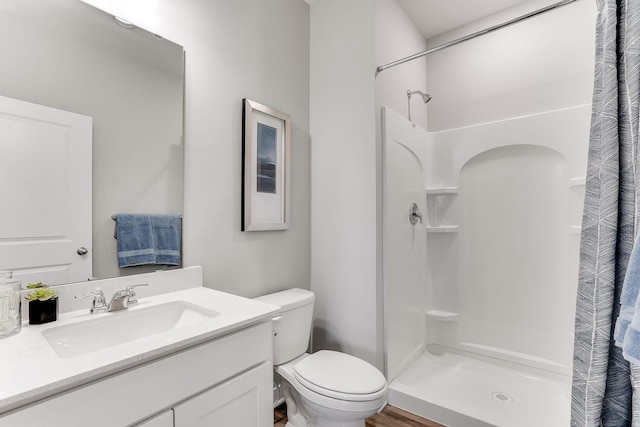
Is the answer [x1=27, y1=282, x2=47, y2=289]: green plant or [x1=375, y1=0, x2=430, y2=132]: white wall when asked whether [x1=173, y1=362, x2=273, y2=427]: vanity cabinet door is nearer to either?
[x1=27, y1=282, x2=47, y2=289]: green plant

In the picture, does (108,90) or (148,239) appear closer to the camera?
(108,90)

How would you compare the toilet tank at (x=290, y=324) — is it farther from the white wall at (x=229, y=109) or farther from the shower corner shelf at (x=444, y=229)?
the shower corner shelf at (x=444, y=229)

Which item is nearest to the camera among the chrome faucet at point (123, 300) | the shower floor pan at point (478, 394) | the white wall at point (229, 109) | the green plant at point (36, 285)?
the green plant at point (36, 285)

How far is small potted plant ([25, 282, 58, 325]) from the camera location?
39.5 inches

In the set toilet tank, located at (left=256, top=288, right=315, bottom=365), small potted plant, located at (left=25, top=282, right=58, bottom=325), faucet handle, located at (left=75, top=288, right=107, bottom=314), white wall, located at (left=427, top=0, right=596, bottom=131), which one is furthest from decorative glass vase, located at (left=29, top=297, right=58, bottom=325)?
white wall, located at (left=427, top=0, right=596, bottom=131)

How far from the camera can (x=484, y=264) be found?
244 centimetres

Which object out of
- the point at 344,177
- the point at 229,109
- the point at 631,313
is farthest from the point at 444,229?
the point at 631,313

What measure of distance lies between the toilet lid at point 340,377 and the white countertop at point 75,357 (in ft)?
1.58

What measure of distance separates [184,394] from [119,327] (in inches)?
15.6

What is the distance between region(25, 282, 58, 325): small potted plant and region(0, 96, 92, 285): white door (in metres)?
0.07

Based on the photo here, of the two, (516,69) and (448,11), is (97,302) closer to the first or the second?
(448,11)

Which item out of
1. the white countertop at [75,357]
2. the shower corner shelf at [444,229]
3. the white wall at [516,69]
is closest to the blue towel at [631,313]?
the white countertop at [75,357]

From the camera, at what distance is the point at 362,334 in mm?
1956

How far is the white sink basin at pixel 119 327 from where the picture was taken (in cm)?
98
